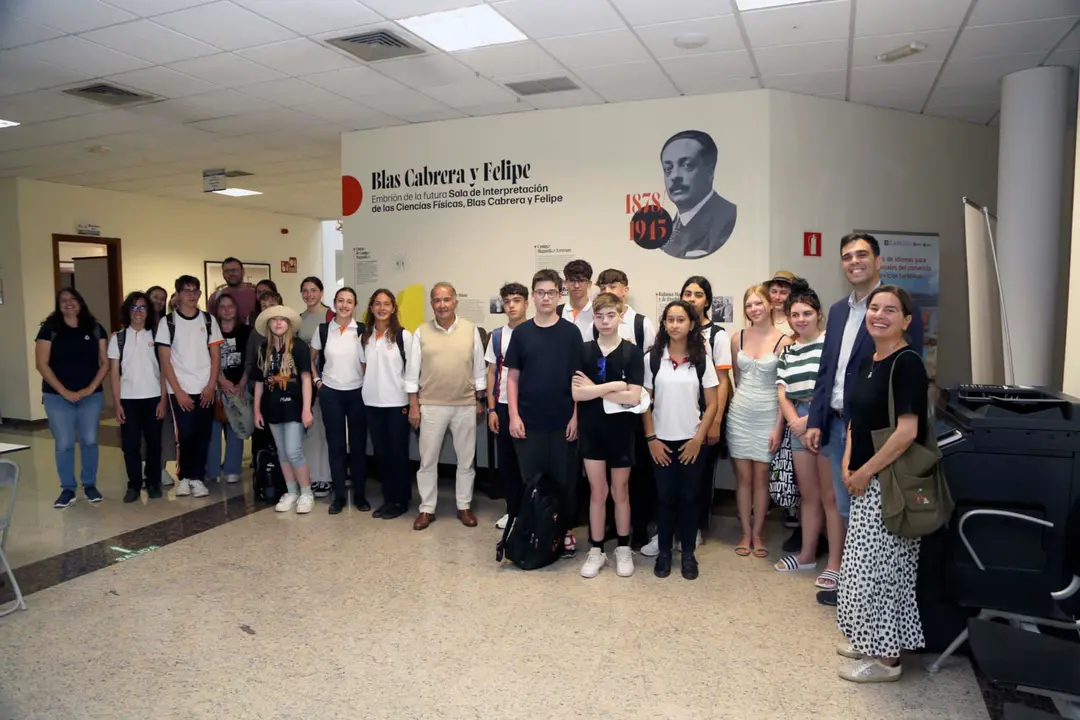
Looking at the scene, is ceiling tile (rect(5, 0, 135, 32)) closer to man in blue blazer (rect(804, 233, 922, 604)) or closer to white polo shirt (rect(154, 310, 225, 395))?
white polo shirt (rect(154, 310, 225, 395))

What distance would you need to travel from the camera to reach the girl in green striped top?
3717mm

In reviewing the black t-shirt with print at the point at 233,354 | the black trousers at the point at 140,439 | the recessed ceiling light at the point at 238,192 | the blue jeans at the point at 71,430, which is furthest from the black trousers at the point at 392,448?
the recessed ceiling light at the point at 238,192

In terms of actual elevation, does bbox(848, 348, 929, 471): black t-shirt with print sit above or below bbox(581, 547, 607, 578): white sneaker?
above

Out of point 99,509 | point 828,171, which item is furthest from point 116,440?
point 828,171

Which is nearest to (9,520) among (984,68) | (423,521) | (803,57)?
(423,521)

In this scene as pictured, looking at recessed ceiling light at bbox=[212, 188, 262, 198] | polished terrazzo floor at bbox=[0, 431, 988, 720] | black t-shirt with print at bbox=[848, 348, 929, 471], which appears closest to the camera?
black t-shirt with print at bbox=[848, 348, 929, 471]

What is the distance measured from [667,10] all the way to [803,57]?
122cm

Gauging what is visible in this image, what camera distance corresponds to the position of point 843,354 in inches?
135

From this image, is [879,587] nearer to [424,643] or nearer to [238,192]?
[424,643]

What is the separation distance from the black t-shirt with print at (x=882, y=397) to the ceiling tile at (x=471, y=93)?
11.3 ft

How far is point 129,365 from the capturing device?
5.33 meters

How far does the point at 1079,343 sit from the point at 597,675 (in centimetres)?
263

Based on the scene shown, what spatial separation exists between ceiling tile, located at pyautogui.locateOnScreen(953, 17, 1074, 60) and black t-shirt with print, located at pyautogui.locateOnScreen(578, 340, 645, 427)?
2678 mm

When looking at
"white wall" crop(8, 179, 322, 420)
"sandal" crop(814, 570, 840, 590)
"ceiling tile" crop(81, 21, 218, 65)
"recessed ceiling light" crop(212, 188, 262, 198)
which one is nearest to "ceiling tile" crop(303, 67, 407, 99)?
"ceiling tile" crop(81, 21, 218, 65)
